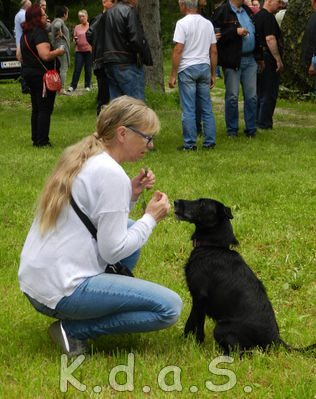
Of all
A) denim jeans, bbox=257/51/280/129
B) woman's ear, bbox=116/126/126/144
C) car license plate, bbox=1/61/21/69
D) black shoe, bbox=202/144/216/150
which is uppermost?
woman's ear, bbox=116/126/126/144

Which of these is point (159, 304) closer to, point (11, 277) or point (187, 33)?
point (11, 277)

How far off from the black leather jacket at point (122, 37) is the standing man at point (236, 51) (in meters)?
1.34

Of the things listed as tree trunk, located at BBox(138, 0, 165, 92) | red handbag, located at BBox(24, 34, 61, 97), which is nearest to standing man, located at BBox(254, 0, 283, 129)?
red handbag, located at BBox(24, 34, 61, 97)

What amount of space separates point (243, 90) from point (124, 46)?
2.18m

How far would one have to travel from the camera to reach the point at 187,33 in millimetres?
8359

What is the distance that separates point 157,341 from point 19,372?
2.82ft

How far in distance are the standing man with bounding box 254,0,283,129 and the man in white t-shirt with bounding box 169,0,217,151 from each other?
4.25 feet

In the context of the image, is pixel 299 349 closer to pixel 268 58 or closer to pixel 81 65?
pixel 268 58

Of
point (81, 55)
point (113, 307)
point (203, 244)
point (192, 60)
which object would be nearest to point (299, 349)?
point (203, 244)

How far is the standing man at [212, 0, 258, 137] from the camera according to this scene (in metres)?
8.95

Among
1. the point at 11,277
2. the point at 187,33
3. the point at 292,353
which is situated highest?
the point at 187,33

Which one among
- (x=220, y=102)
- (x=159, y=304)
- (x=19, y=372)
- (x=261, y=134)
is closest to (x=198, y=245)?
(x=159, y=304)

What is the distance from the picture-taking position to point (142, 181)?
3.54 meters

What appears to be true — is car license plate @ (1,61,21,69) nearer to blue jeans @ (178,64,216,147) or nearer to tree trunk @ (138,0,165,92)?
tree trunk @ (138,0,165,92)
